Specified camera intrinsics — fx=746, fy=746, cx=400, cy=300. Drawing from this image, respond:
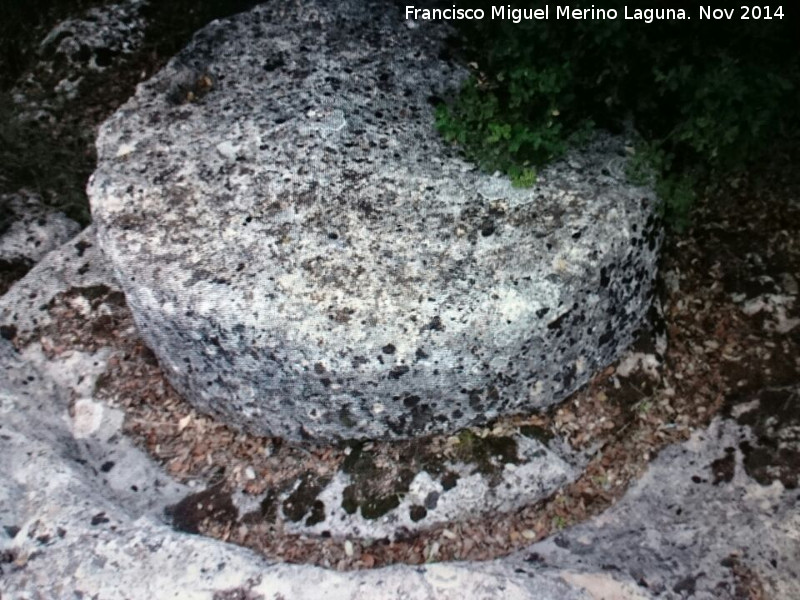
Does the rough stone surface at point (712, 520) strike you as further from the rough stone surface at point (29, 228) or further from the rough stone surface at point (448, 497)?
the rough stone surface at point (29, 228)

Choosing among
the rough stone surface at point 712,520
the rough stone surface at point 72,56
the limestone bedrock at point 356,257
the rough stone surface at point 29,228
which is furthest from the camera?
the rough stone surface at point 72,56

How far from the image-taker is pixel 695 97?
363 centimetres

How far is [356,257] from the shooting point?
371 centimetres

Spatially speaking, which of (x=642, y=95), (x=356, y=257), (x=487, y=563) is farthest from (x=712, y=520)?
(x=642, y=95)

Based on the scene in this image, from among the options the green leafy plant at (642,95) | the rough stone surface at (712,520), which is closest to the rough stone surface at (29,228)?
the green leafy plant at (642,95)

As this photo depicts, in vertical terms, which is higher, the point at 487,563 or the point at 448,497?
the point at 448,497

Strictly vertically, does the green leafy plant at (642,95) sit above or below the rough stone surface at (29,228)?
above

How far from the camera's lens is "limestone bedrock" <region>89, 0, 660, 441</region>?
355 cm

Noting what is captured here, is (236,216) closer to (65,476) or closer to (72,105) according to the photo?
(65,476)

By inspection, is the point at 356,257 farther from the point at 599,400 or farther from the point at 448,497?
the point at 599,400

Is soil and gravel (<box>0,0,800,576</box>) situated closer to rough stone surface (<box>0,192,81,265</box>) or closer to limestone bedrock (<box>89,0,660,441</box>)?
limestone bedrock (<box>89,0,660,441</box>)

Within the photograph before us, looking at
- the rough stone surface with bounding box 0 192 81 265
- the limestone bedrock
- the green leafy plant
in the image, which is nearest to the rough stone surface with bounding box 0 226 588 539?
the limestone bedrock

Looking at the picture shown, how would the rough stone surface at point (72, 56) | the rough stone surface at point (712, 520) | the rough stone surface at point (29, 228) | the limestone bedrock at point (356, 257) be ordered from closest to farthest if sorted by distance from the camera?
the rough stone surface at point (712, 520), the limestone bedrock at point (356, 257), the rough stone surface at point (29, 228), the rough stone surface at point (72, 56)

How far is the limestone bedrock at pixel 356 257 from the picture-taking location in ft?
11.6
